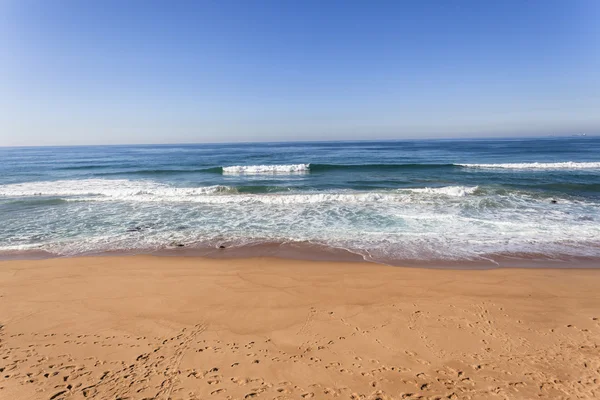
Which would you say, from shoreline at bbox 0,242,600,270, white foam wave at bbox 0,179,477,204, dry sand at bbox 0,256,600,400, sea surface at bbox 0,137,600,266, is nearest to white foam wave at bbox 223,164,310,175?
sea surface at bbox 0,137,600,266

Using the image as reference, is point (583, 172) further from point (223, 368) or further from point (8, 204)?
point (8, 204)

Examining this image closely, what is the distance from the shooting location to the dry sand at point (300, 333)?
364 cm

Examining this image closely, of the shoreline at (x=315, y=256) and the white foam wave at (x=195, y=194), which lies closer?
Answer: the shoreline at (x=315, y=256)

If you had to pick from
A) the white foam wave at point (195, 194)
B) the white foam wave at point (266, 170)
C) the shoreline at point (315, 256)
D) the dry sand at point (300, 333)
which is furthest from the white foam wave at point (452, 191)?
the white foam wave at point (266, 170)

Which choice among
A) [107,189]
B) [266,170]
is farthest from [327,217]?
[266,170]

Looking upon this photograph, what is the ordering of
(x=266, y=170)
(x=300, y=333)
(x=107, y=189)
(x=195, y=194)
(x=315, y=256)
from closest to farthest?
(x=300, y=333) → (x=315, y=256) → (x=195, y=194) → (x=107, y=189) → (x=266, y=170)

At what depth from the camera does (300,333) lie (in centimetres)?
470

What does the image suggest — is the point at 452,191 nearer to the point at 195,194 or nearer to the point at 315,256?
the point at 315,256

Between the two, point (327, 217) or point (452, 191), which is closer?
point (327, 217)

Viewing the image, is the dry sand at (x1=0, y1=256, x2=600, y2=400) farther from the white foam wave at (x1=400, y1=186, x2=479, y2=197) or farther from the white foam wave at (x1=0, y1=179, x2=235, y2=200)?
the white foam wave at (x1=0, y1=179, x2=235, y2=200)

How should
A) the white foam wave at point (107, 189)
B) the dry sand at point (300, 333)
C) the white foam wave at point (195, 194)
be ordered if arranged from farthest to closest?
1. the white foam wave at point (107, 189)
2. the white foam wave at point (195, 194)
3. the dry sand at point (300, 333)

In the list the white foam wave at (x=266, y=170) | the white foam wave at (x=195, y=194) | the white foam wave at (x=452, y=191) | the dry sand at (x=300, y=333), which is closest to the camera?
the dry sand at (x=300, y=333)

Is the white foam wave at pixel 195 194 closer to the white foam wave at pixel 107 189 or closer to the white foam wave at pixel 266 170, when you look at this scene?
the white foam wave at pixel 107 189

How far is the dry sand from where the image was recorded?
3.64m
